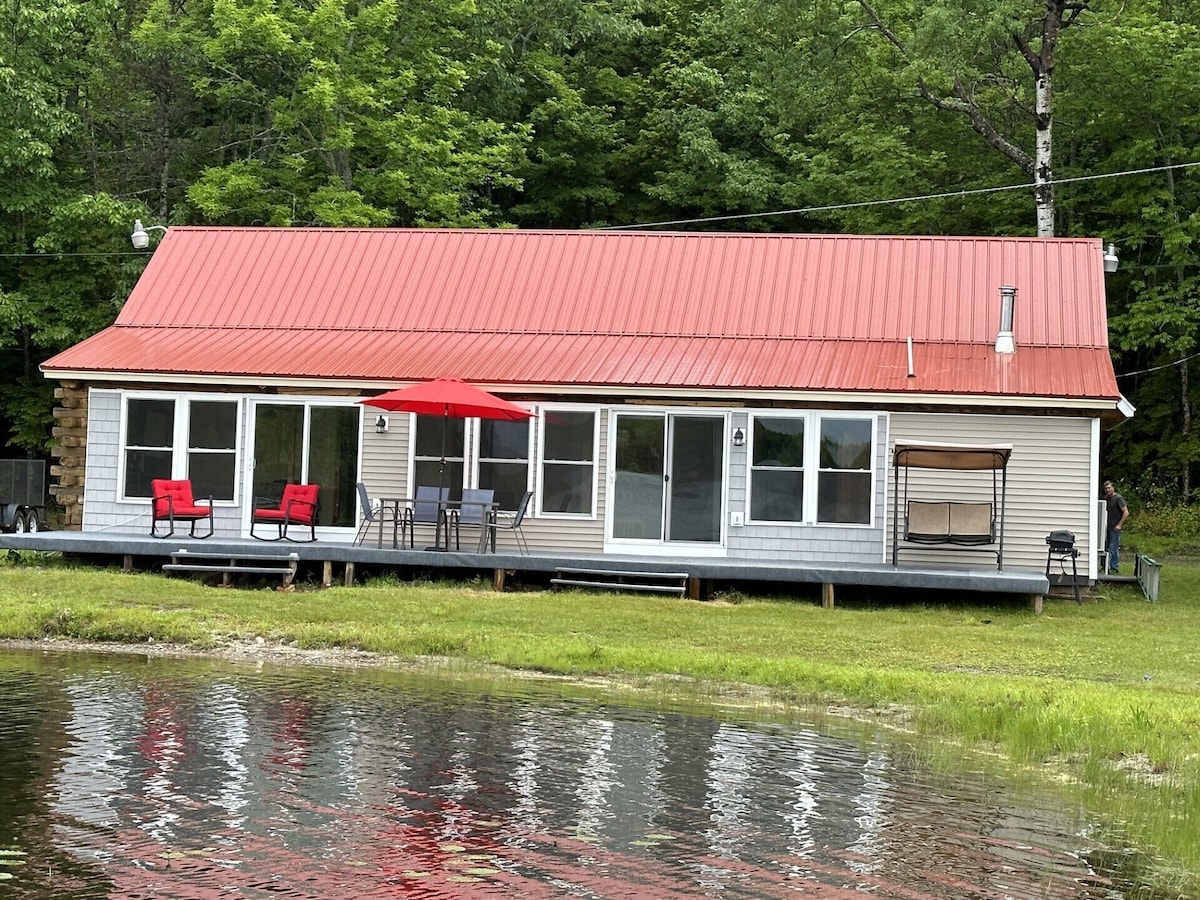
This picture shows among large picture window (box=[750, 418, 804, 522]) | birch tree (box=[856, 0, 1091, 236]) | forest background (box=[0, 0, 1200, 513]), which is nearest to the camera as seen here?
large picture window (box=[750, 418, 804, 522])

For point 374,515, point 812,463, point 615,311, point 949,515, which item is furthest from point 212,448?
point 949,515

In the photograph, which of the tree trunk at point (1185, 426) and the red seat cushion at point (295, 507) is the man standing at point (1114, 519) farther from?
the red seat cushion at point (295, 507)

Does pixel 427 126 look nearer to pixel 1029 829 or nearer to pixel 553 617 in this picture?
pixel 553 617

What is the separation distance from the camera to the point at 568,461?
20484 mm

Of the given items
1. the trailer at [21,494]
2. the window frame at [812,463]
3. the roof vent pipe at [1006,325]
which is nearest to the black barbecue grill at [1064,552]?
the window frame at [812,463]

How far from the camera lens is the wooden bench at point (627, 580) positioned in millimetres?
18812

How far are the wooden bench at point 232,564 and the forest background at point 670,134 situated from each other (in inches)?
514

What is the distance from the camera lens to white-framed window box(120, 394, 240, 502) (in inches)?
826

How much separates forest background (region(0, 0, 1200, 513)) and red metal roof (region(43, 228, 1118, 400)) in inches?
295

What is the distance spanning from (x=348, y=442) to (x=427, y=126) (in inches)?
562

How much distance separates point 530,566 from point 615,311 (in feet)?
15.7

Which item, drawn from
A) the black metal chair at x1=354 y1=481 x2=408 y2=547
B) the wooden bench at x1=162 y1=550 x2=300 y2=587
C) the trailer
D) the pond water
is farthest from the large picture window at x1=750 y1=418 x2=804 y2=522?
the trailer

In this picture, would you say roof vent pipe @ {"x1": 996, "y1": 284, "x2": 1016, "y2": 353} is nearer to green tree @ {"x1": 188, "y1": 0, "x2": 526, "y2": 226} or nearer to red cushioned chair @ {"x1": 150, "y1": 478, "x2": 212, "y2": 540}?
red cushioned chair @ {"x1": 150, "y1": 478, "x2": 212, "y2": 540}

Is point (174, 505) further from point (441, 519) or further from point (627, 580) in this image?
point (627, 580)
